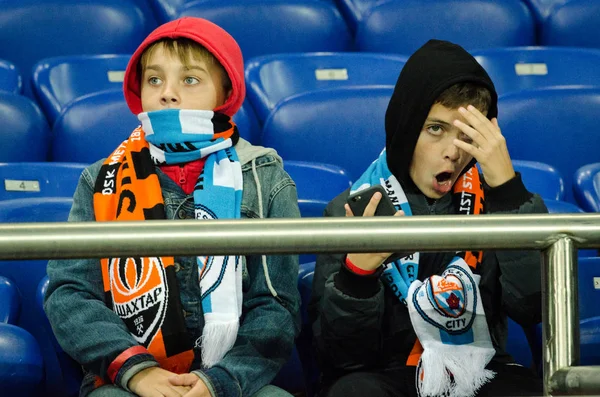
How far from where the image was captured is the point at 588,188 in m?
2.00

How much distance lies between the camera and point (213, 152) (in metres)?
1.58

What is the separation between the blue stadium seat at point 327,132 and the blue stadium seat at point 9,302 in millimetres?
844

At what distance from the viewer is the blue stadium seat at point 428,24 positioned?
2.92 m

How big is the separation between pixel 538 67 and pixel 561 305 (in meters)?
1.99

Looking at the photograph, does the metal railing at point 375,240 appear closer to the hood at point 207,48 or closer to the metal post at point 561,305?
the metal post at point 561,305

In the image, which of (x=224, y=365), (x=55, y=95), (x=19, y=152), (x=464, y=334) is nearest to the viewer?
(x=224, y=365)

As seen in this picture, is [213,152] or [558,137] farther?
[558,137]

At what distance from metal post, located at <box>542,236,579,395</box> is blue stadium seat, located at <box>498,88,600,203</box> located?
4.94ft

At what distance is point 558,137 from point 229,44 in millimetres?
1033

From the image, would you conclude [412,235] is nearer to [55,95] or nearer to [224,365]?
[224,365]

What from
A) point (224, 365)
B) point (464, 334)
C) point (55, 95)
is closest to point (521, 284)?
point (464, 334)

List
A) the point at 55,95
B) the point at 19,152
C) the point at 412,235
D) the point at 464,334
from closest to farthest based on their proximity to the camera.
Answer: the point at 412,235 → the point at 464,334 → the point at 19,152 → the point at 55,95

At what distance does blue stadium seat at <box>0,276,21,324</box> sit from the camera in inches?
59.2

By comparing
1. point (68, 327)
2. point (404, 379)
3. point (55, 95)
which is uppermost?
point (55, 95)
